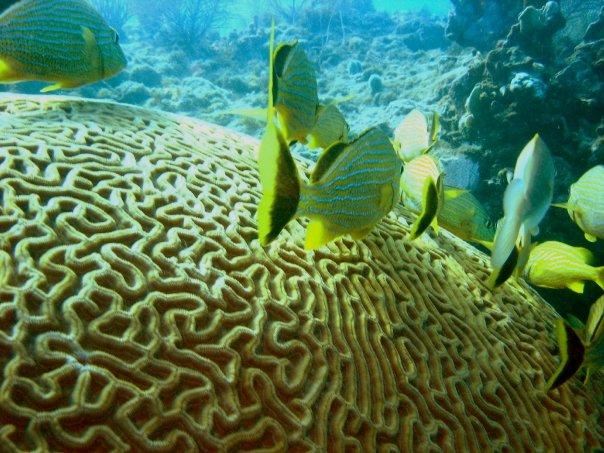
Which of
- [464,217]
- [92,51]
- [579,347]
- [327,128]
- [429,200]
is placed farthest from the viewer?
[464,217]

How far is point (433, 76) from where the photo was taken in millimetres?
12688

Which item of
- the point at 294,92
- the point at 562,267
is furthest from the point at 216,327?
the point at 562,267

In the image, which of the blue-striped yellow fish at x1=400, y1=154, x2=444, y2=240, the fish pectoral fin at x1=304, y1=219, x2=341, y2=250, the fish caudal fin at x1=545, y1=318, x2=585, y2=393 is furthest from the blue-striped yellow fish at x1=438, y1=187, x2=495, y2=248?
the fish pectoral fin at x1=304, y1=219, x2=341, y2=250

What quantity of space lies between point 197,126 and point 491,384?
3.22m

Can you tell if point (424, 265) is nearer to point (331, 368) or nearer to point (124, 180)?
point (331, 368)

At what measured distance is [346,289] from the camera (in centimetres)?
263

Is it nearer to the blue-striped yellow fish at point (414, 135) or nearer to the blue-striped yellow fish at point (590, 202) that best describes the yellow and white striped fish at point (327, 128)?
the blue-striped yellow fish at point (414, 135)

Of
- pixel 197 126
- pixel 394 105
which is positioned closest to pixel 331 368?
pixel 197 126

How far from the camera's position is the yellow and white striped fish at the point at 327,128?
2888 millimetres

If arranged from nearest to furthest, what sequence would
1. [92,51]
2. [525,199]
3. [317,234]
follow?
[525,199], [317,234], [92,51]

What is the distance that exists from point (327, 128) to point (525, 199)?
1483 mm

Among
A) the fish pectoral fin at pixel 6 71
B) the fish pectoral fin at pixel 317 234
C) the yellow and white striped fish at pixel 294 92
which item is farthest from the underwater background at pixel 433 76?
the fish pectoral fin at pixel 317 234

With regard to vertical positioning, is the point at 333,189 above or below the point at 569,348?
above

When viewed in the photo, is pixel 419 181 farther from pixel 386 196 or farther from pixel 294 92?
pixel 294 92
